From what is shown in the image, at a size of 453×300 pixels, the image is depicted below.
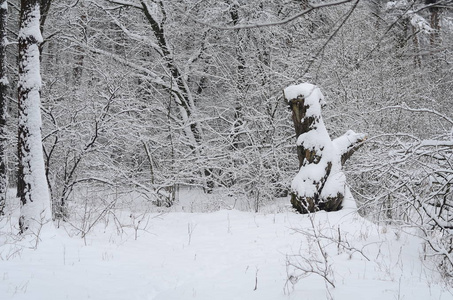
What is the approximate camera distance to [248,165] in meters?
11.1

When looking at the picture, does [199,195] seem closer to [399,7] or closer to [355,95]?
[355,95]

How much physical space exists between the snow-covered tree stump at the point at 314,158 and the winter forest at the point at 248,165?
1.1 inches

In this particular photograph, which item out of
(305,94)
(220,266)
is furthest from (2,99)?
(220,266)

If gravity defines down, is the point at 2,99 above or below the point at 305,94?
above

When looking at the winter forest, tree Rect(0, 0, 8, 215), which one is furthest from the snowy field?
tree Rect(0, 0, 8, 215)

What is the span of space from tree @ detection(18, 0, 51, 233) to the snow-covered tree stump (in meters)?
4.40

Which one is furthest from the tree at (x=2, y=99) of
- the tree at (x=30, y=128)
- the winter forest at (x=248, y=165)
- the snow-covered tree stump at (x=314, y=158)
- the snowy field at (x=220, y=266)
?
the snow-covered tree stump at (x=314, y=158)

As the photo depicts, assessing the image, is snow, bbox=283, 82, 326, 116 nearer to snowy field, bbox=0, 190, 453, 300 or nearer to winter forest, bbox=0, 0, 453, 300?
winter forest, bbox=0, 0, 453, 300

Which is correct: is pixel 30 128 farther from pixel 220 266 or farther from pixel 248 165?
pixel 248 165

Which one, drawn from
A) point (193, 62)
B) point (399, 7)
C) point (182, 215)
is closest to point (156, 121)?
point (193, 62)

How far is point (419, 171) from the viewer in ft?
14.9

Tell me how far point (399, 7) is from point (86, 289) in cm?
339

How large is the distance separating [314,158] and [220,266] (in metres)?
3.42

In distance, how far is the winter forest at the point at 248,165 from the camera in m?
3.64
